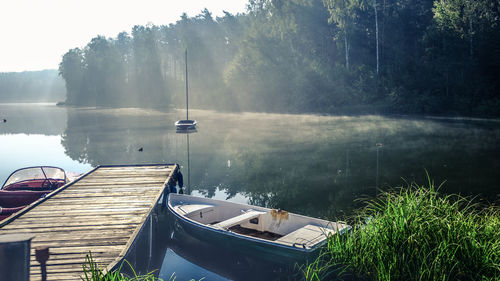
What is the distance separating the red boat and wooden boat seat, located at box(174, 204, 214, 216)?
4752mm

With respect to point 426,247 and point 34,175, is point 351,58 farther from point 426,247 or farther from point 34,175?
point 426,247

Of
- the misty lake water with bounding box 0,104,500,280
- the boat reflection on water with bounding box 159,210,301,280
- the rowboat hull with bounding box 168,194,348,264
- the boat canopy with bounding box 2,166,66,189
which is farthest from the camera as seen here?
the misty lake water with bounding box 0,104,500,280

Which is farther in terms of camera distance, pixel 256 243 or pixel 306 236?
pixel 306 236

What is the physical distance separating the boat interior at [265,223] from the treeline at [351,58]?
45940mm

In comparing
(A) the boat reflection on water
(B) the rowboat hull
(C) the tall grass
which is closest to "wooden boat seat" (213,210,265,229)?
(B) the rowboat hull

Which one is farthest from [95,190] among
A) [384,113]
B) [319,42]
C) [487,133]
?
[319,42]

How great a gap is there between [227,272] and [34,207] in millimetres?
5905

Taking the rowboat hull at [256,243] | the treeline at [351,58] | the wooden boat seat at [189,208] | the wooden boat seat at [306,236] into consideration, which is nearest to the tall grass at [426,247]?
the rowboat hull at [256,243]

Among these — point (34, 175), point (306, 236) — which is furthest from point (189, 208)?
point (34, 175)

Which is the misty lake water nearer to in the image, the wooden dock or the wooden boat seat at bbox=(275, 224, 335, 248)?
the wooden boat seat at bbox=(275, 224, 335, 248)

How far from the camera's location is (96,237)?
29.8 feet

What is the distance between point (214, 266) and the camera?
11.0m

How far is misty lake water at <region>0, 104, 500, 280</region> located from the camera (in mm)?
17516

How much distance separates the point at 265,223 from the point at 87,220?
4.71 meters
